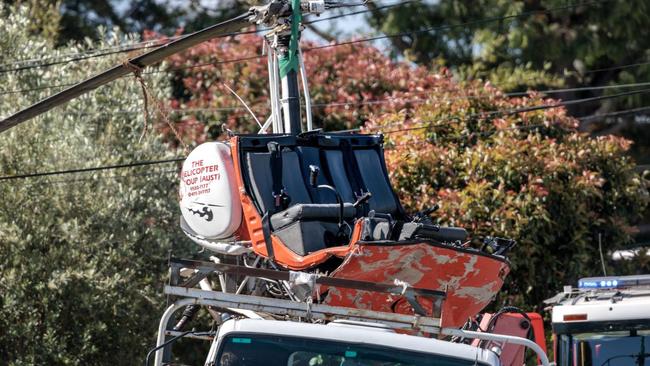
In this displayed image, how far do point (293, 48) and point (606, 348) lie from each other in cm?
385

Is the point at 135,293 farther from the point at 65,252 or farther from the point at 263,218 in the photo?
the point at 263,218

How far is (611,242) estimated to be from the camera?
1580 cm

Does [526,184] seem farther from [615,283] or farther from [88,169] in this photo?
[88,169]

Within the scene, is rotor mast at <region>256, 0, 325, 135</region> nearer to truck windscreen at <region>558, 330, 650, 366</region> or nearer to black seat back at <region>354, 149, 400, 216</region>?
black seat back at <region>354, 149, 400, 216</region>

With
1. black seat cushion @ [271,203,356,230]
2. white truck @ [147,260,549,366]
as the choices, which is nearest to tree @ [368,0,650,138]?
black seat cushion @ [271,203,356,230]

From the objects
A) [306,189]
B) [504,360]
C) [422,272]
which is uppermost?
[306,189]

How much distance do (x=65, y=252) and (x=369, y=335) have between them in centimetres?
830

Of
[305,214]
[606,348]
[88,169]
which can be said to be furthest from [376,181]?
[88,169]

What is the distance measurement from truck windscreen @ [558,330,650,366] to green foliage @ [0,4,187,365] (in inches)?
235

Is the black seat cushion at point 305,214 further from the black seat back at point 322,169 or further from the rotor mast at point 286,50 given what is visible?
the rotor mast at point 286,50

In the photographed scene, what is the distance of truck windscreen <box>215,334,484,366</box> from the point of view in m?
6.79

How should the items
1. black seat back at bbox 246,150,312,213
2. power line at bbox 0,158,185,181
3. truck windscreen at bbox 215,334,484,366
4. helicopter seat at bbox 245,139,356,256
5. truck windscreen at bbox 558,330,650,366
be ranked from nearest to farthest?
1. truck windscreen at bbox 215,334,484,366
2. helicopter seat at bbox 245,139,356,256
3. black seat back at bbox 246,150,312,213
4. truck windscreen at bbox 558,330,650,366
5. power line at bbox 0,158,185,181

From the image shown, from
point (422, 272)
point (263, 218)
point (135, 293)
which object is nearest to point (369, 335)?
point (422, 272)

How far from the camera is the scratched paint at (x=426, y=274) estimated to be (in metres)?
7.69
